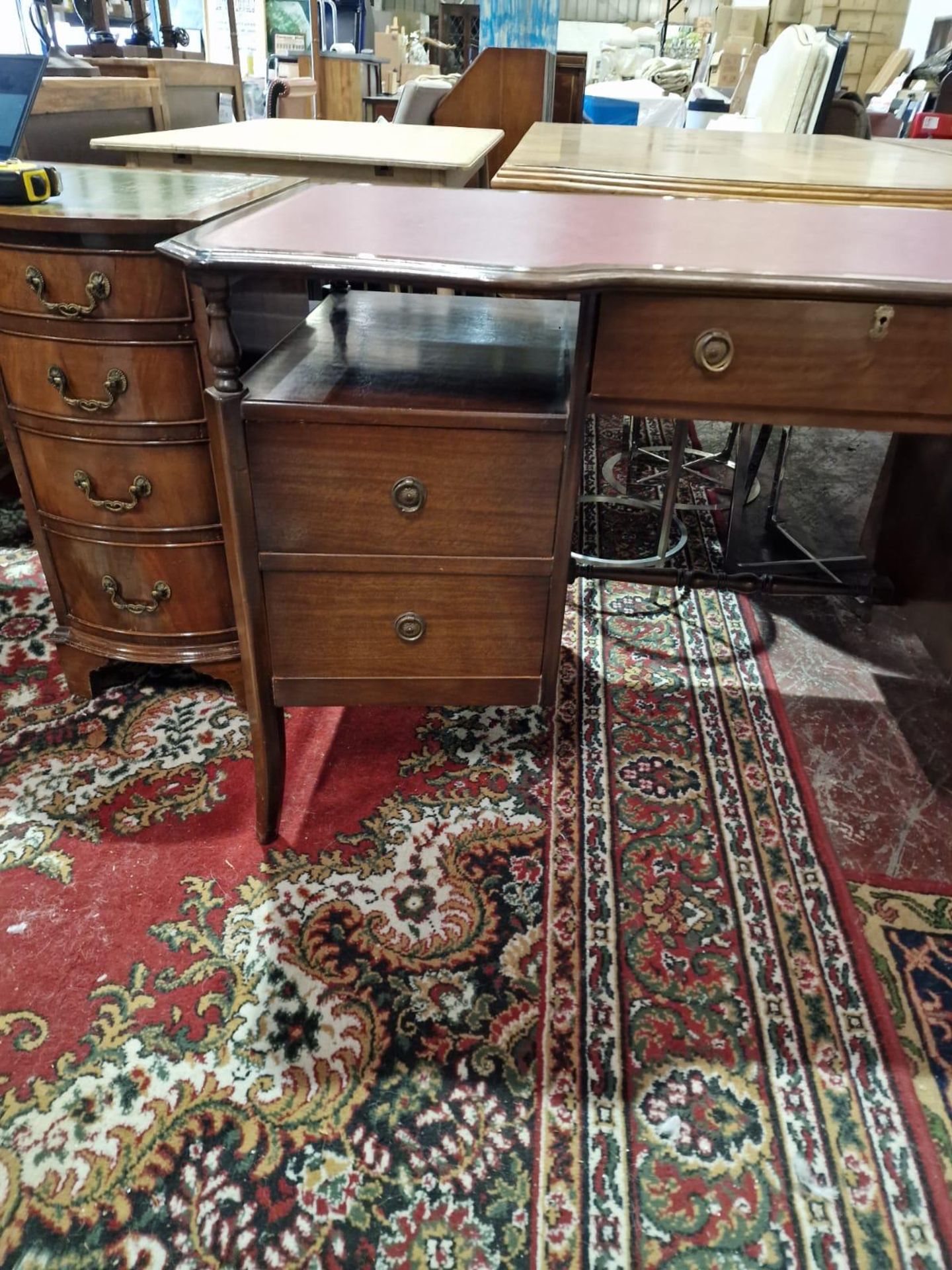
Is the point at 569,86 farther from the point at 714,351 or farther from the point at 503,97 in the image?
the point at 714,351

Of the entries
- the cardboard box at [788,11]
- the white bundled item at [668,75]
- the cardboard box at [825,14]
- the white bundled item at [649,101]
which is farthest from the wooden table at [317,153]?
the cardboard box at [788,11]

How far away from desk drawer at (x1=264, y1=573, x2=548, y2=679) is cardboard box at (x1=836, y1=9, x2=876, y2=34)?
8206mm

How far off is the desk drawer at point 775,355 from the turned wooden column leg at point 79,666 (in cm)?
114

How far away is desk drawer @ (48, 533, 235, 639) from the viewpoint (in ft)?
4.75

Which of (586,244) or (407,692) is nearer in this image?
(586,244)


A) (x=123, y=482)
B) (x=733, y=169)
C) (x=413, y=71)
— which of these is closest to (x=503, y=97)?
(x=733, y=169)

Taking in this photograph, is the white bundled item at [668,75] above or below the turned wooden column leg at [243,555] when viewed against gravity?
above

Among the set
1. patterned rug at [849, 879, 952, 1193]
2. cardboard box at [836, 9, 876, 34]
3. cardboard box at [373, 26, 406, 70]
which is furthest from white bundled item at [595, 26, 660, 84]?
patterned rug at [849, 879, 952, 1193]

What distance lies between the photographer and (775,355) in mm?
938

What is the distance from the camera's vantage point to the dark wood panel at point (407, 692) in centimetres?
120

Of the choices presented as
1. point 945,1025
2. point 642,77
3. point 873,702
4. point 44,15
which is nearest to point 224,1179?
point 945,1025

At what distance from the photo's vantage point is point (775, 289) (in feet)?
2.89

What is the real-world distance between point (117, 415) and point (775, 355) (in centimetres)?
99

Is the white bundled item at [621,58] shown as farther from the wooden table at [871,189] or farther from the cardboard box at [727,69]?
the wooden table at [871,189]
